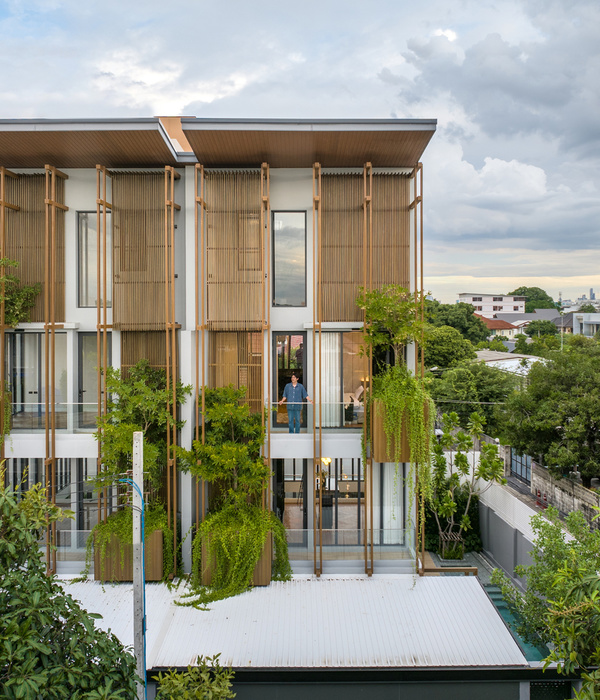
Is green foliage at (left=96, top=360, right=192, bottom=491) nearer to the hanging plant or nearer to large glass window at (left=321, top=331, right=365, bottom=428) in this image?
large glass window at (left=321, top=331, right=365, bottom=428)

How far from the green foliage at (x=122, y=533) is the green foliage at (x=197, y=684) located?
3164mm

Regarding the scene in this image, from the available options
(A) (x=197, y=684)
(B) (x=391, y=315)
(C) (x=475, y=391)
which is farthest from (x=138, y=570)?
(C) (x=475, y=391)

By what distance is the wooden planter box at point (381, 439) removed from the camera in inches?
408

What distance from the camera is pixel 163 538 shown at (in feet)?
34.3

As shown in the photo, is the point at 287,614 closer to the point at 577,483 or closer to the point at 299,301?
the point at 299,301

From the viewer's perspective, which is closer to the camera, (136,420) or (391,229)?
(136,420)

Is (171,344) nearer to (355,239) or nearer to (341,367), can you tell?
(341,367)

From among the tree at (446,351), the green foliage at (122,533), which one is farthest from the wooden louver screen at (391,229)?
the tree at (446,351)

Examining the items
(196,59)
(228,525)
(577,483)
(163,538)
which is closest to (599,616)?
(228,525)

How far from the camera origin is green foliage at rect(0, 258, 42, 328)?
11070 mm

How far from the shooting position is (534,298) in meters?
96.9

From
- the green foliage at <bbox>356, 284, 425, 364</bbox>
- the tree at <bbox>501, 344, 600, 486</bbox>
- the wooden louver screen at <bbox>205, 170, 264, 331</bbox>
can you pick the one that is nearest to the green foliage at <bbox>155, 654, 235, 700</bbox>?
the green foliage at <bbox>356, 284, 425, 364</bbox>

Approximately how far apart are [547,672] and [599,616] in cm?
442

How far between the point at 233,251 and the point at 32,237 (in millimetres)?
5097
